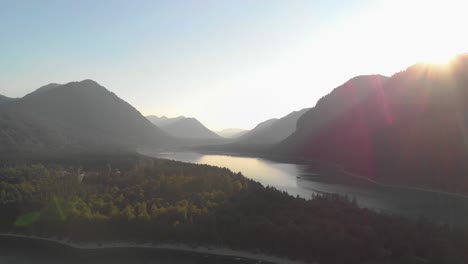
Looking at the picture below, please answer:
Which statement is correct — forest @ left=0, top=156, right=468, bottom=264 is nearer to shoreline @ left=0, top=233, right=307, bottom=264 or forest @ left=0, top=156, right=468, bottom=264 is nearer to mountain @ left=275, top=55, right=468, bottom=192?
shoreline @ left=0, top=233, right=307, bottom=264

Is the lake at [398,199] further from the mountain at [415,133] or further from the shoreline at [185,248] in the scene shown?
the shoreline at [185,248]

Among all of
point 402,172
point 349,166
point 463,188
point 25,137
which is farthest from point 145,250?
point 25,137

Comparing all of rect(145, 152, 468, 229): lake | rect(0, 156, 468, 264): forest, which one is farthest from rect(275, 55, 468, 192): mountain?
rect(0, 156, 468, 264): forest

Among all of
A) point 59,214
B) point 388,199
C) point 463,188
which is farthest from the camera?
point 463,188

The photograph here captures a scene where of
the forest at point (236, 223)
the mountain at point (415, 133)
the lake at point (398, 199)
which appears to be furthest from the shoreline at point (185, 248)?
the mountain at point (415, 133)

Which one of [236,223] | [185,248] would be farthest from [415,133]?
[185,248]

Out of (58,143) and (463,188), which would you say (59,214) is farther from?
(58,143)
